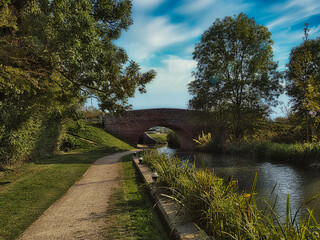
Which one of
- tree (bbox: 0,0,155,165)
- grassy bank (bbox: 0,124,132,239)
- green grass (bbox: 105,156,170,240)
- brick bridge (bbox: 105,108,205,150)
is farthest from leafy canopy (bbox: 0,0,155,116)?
brick bridge (bbox: 105,108,205,150)

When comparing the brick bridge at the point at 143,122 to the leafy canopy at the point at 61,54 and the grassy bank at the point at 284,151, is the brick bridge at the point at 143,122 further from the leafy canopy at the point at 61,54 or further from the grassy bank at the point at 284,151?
the leafy canopy at the point at 61,54

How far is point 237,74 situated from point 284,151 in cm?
1003

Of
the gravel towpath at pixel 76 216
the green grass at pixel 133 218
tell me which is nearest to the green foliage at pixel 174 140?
the gravel towpath at pixel 76 216

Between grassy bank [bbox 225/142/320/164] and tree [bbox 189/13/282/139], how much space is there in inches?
149

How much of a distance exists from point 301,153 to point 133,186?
9.83 metres

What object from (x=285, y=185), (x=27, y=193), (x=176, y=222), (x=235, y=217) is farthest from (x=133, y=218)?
(x=285, y=185)

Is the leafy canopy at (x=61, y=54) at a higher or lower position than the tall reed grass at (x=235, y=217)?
higher

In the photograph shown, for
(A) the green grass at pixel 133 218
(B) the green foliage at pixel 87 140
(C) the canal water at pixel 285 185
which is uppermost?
(B) the green foliage at pixel 87 140

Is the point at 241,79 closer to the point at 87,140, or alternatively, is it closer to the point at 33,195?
the point at 87,140

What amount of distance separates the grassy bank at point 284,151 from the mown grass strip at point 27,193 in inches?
438

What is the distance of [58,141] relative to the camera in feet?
49.5

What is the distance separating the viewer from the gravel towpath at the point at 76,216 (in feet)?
10.9

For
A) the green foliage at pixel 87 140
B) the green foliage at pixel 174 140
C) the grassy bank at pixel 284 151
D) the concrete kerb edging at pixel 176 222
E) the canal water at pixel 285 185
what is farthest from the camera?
the green foliage at pixel 174 140

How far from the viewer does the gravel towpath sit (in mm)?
3330
